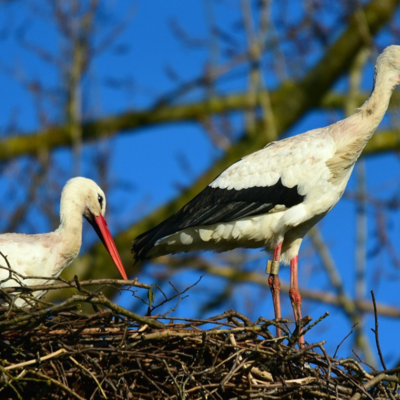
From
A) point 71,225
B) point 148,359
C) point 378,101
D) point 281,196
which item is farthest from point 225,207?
point 148,359

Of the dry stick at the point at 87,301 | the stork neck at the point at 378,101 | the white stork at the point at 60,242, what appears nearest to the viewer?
the dry stick at the point at 87,301

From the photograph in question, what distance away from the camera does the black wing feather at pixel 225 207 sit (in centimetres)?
834

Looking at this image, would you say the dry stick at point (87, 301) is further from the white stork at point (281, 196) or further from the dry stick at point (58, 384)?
the white stork at point (281, 196)

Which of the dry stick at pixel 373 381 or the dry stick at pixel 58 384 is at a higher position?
the dry stick at pixel 373 381

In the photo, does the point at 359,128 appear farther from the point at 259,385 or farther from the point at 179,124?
the point at 179,124

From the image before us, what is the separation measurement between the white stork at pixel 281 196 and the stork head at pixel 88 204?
28 centimetres

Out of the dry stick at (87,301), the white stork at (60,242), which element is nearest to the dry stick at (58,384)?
the dry stick at (87,301)

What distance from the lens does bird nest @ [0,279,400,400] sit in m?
6.08

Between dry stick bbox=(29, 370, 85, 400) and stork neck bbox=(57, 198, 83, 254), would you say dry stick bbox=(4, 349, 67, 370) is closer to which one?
dry stick bbox=(29, 370, 85, 400)

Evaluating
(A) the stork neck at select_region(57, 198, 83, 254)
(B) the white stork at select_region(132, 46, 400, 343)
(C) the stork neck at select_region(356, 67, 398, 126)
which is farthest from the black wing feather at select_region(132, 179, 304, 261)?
(C) the stork neck at select_region(356, 67, 398, 126)

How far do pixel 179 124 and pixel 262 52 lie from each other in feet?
8.44

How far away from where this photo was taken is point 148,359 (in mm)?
6270

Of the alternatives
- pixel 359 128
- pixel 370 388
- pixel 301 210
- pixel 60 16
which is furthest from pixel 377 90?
pixel 60 16

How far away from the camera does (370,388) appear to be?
6672 millimetres
